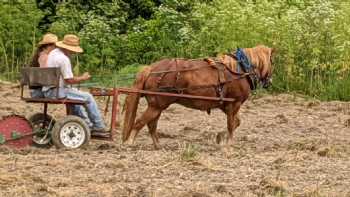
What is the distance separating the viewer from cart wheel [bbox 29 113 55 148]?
11.0 metres

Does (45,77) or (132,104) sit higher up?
(45,77)

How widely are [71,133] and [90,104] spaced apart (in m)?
0.47

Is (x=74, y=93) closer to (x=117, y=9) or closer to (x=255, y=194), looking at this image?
(x=255, y=194)

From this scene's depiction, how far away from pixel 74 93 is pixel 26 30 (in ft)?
32.5

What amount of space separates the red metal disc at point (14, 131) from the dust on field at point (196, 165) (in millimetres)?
252

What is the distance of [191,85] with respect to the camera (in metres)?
11.4

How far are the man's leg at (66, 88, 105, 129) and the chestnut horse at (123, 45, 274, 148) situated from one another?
15.3 inches

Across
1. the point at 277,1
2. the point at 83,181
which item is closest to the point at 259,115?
the point at 277,1

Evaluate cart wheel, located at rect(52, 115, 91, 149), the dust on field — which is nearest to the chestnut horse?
the dust on field

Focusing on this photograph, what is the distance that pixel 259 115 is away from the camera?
15.5 m

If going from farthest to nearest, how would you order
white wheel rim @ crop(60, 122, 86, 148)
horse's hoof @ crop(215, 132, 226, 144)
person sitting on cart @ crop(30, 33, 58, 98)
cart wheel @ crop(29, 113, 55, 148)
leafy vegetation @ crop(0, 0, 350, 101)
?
leafy vegetation @ crop(0, 0, 350, 101)
horse's hoof @ crop(215, 132, 226, 144)
person sitting on cart @ crop(30, 33, 58, 98)
cart wheel @ crop(29, 113, 55, 148)
white wheel rim @ crop(60, 122, 86, 148)

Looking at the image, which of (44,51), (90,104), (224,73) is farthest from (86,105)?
(224,73)

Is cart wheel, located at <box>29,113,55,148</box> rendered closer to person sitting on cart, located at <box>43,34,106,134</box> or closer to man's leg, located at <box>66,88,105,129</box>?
person sitting on cart, located at <box>43,34,106,134</box>

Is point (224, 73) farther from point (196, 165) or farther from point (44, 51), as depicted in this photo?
point (196, 165)
